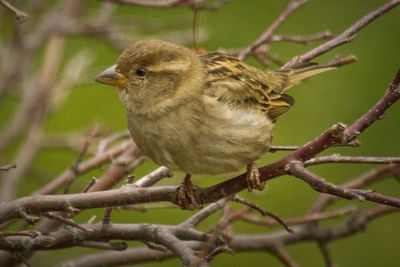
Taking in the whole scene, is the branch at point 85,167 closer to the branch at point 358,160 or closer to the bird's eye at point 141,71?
the bird's eye at point 141,71

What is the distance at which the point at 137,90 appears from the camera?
320 centimetres

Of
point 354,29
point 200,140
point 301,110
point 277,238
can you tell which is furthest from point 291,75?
point 301,110

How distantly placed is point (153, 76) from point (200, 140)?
1.33ft

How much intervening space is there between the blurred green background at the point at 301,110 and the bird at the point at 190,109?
3.48 ft

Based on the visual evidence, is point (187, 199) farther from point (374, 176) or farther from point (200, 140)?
point (374, 176)

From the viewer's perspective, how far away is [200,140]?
2959 mm

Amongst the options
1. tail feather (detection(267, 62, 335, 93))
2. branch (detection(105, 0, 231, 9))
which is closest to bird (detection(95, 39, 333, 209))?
branch (detection(105, 0, 231, 9))

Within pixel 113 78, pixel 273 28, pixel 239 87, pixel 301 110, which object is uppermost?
pixel 301 110

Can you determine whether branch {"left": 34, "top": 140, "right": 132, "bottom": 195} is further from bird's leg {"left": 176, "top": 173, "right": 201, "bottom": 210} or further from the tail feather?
the tail feather

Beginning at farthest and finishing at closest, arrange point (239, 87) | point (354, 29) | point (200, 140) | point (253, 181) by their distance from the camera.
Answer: point (239, 87)
point (354, 29)
point (200, 140)
point (253, 181)

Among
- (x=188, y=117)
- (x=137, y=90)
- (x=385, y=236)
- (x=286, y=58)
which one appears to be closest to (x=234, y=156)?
(x=188, y=117)

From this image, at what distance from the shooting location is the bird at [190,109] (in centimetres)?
296

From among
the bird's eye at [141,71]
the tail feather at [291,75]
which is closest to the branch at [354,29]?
the tail feather at [291,75]

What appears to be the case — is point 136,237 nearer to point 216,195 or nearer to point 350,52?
point 216,195
